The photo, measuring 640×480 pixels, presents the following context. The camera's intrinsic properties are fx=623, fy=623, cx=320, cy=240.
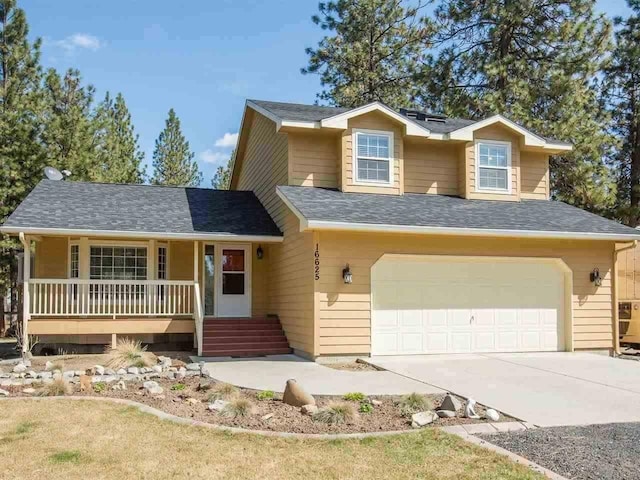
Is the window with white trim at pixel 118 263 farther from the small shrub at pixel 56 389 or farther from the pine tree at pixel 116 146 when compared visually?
the pine tree at pixel 116 146

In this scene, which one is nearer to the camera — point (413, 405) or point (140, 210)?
point (413, 405)

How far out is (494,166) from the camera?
16.0m

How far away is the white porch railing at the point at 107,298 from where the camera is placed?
13844mm

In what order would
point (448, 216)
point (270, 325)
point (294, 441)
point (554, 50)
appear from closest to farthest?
point (294, 441) → point (448, 216) → point (270, 325) → point (554, 50)

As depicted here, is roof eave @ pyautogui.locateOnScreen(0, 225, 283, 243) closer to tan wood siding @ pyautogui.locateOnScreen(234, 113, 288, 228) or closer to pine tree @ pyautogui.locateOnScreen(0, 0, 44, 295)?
tan wood siding @ pyautogui.locateOnScreen(234, 113, 288, 228)

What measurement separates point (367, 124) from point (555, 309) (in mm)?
6153

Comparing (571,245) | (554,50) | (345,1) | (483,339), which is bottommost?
(483,339)

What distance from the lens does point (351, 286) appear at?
12.8m

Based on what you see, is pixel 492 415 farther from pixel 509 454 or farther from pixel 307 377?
pixel 307 377

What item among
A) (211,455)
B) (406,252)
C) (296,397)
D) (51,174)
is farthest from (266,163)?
(211,455)

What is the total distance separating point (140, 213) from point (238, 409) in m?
8.94

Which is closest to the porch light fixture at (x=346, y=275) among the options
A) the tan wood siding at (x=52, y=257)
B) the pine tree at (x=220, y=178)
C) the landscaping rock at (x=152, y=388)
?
the landscaping rock at (x=152, y=388)

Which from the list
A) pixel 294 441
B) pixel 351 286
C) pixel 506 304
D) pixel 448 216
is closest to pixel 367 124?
pixel 448 216

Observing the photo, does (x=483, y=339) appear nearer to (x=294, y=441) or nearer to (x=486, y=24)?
(x=294, y=441)
